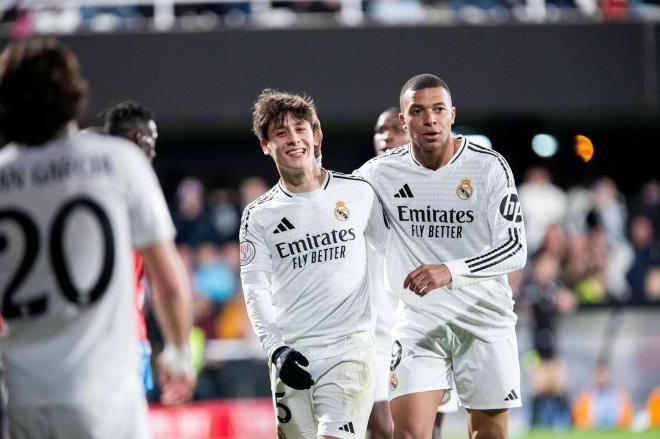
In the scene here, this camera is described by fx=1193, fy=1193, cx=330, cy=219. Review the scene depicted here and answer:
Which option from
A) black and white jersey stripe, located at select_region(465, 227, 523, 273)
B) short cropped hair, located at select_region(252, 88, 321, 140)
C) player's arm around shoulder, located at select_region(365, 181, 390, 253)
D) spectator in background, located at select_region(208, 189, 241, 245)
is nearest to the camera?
black and white jersey stripe, located at select_region(465, 227, 523, 273)

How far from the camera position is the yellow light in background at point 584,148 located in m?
20.0

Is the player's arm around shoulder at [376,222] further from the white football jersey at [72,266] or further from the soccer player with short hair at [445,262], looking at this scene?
the white football jersey at [72,266]

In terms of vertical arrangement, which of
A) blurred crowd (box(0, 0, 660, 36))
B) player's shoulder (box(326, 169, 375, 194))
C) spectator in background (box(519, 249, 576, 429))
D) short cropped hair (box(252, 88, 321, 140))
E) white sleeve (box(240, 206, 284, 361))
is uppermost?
blurred crowd (box(0, 0, 660, 36))

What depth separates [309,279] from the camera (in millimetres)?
6242

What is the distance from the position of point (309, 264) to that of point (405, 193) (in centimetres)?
71

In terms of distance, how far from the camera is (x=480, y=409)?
645 cm

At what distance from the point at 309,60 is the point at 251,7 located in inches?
47.6

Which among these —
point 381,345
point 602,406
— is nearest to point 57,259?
point 381,345

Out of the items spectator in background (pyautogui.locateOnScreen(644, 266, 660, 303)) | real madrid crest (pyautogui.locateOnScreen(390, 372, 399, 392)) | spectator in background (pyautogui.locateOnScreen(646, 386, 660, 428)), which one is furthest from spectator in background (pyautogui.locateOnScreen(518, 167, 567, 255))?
real madrid crest (pyautogui.locateOnScreen(390, 372, 399, 392))

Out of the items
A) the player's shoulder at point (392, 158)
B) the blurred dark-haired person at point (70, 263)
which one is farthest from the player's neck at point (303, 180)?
the blurred dark-haired person at point (70, 263)

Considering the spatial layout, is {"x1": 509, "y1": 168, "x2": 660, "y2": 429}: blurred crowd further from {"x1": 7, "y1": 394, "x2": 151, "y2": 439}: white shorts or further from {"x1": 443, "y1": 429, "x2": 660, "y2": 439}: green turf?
{"x1": 7, "y1": 394, "x2": 151, "y2": 439}: white shorts

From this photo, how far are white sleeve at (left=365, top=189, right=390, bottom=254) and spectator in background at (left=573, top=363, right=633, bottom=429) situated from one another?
833 centimetres

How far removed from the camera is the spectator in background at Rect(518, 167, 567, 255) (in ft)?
52.2

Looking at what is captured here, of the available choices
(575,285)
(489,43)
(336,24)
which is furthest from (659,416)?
(336,24)
